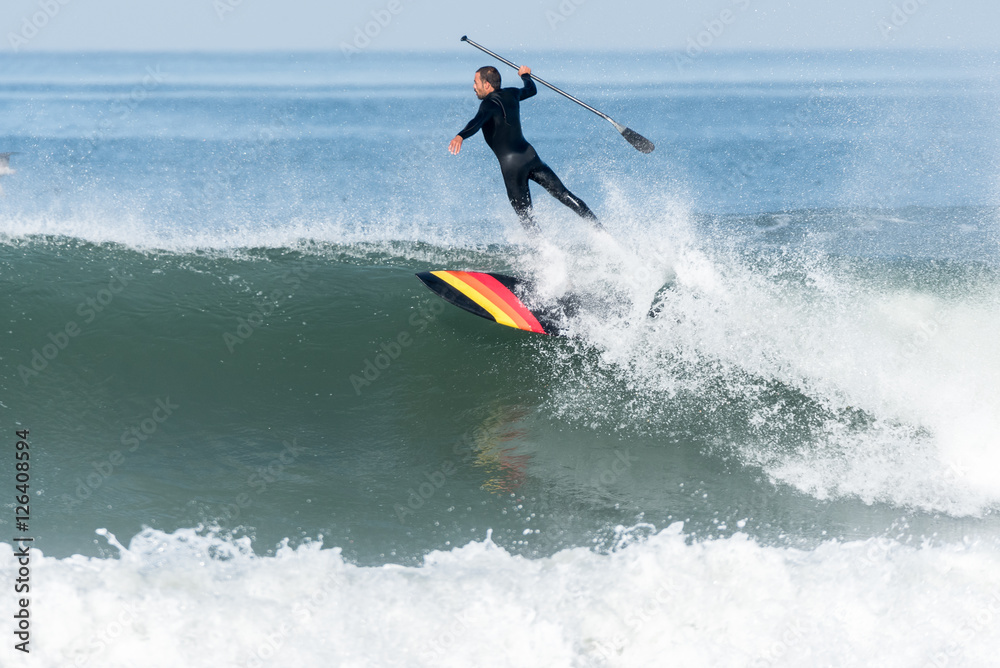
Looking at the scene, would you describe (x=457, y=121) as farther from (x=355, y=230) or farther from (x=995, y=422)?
(x=995, y=422)

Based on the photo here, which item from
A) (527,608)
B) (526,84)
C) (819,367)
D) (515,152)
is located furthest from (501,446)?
(526,84)

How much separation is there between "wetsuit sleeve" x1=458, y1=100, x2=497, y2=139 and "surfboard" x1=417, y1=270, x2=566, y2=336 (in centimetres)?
111

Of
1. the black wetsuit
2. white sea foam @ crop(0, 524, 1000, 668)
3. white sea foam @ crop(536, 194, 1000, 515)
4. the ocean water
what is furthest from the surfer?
white sea foam @ crop(0, 524, 1000, 668)

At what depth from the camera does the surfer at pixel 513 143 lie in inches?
250

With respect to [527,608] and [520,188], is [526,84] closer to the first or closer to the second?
[520,188]

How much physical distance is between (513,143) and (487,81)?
1.69 feet

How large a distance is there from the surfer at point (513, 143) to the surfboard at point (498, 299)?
2.14ft

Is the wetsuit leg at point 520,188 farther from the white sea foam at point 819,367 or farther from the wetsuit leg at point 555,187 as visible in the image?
the white sea foam at point 819,367

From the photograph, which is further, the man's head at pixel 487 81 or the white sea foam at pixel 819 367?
the man's head at pixel 487 81

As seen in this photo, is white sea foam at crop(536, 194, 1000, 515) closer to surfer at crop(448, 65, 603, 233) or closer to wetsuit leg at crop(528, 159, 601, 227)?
wetsuit leg at crop(528, 159, 601, 227)

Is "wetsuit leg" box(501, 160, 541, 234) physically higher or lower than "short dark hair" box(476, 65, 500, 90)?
lower

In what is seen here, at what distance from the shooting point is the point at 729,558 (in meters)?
4.01

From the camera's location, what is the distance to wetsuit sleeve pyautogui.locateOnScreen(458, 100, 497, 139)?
6043 millimetres

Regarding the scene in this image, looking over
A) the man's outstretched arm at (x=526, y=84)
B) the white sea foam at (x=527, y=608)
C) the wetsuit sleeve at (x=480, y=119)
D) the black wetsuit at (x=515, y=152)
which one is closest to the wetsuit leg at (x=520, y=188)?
the black wetsuit at (x=515, y=152)
